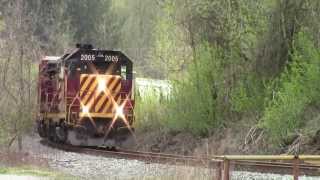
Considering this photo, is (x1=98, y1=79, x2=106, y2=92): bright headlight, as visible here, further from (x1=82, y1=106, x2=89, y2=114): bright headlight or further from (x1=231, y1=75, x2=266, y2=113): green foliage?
(x1=231, y1=75, x2=266, y2=113): green foliage

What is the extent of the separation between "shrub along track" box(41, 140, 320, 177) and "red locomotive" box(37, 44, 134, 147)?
66 cm

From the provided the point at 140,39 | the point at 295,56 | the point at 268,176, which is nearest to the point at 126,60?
the point at 295,56

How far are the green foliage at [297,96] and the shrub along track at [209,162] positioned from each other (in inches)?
106

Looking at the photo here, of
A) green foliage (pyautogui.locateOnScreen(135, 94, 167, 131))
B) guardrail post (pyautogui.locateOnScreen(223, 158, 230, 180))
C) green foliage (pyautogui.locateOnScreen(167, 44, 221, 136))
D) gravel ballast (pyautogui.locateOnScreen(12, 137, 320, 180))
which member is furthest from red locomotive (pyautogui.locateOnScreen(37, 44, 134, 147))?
guardrail post (pyautogui.locateOnScreen(223, 158, 230, 180))

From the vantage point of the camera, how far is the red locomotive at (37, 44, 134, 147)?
21.1 meters

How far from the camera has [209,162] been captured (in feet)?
38.5

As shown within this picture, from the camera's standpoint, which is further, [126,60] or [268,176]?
[126,60]

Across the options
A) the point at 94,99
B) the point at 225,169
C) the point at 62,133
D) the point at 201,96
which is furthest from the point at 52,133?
the point at 225,169

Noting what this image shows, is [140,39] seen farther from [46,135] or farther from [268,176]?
[268,176]

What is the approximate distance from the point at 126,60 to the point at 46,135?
16.8 ft

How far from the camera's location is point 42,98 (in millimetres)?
24766

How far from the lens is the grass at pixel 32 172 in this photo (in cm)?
1319

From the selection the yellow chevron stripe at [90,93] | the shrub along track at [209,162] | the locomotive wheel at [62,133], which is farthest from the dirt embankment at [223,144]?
the yellow chevron stripe at [90,93]

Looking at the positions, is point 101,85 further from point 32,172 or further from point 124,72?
point 32,172
